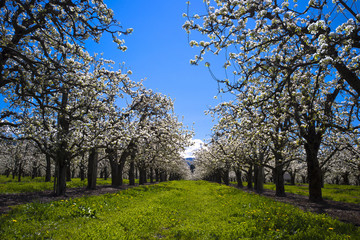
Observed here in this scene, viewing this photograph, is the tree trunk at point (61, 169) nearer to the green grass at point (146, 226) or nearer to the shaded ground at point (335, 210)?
the green grass at point (146, 226)

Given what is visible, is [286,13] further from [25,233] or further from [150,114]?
[150,114]

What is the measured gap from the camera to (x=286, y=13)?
6.11 meters

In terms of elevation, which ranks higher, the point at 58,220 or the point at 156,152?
the point at 156,152

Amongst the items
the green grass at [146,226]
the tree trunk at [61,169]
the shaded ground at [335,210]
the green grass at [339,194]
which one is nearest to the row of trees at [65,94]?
the tree trunk at [61,169]

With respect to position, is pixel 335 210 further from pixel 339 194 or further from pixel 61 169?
pixel 339 194

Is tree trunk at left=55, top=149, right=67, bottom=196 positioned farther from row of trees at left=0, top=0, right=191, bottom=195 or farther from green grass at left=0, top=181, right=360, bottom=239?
green grass at left=0, top=181, right=360, bottom=239

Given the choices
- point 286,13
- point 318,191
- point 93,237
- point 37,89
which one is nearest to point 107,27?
point 37,89

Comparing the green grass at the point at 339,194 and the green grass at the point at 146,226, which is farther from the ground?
the green grass at the point at 146,226

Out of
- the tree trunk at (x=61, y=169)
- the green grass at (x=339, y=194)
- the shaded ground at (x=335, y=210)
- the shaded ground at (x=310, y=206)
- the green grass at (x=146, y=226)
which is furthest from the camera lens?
the green grass at (x=339, y=194)

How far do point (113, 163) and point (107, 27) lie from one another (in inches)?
911

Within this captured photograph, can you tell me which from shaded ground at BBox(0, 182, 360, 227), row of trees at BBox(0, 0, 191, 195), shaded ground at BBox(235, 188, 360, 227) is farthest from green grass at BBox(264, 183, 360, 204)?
row of trees at BBox(0, 0, 191, 195)

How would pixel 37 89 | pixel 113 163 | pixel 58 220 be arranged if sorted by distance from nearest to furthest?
pixel 58 220, pixel 37 89, pixel 113 163

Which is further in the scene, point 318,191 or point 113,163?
point 113,163

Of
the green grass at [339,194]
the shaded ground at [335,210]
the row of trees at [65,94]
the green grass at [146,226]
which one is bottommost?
the green grass at [339,194]
